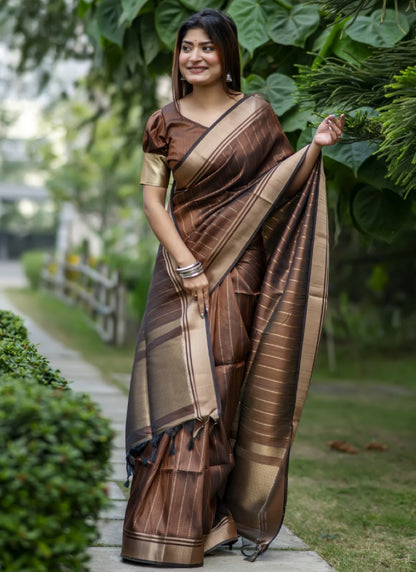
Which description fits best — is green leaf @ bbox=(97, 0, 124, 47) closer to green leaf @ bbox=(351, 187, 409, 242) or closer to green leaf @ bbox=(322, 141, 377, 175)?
green leaf @ bbox=(322, 141, 377, 175)

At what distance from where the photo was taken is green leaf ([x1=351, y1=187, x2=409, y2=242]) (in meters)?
3.68

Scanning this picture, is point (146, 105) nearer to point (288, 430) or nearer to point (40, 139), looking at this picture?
point (288, 430)

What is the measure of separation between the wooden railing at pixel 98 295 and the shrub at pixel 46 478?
29.0 feet

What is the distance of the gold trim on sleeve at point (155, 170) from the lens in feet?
10.1

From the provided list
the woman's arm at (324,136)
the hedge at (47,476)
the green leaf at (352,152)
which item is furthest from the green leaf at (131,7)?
the hedge at (47,476)

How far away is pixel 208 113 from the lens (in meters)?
3.08

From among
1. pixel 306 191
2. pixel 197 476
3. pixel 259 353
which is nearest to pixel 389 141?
pixel 306 191

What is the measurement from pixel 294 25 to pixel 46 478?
2.54 metres

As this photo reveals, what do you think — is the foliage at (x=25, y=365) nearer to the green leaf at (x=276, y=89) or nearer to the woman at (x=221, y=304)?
the woman at (x=221, y=304)

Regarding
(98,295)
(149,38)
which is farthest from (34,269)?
(149,38)

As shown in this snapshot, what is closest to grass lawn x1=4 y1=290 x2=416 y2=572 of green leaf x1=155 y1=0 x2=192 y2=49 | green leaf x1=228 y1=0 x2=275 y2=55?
green leaf x1=228 y1=0 x2=275 y2=55

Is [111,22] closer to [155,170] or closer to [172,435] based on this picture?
[155,170]

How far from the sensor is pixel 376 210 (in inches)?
145

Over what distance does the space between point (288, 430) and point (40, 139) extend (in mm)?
19101
